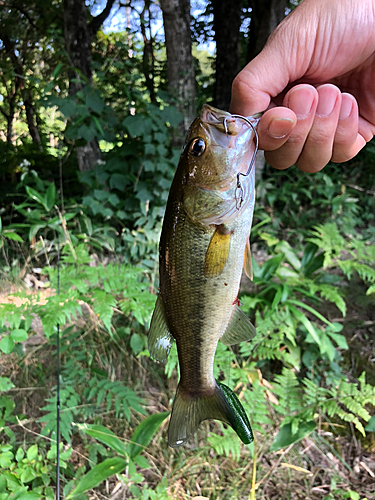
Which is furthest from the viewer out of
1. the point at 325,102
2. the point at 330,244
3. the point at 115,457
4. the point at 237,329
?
the point at 330,244

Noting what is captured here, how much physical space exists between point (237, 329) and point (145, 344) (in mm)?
1909

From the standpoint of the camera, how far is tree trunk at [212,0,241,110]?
589 centimetres

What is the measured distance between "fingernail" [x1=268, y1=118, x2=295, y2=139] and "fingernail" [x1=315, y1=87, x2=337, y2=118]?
260 millimetres

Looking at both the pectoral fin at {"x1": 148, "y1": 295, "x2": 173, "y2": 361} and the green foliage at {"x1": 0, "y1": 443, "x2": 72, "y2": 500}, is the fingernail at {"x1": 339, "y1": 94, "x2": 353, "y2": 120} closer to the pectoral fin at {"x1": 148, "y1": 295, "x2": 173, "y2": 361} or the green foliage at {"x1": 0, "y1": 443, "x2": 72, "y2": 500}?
the pectoral fin at {"x1": 148, "y1": 295, "x2": 173, "y2": 361}

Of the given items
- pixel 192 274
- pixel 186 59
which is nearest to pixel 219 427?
pixel 192 274

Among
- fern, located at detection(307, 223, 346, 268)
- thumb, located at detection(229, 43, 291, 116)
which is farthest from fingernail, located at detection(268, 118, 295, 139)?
fern, located at detection(307, 223, 346, 268)

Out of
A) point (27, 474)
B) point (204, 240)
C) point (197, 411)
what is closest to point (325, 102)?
point (204, 240)

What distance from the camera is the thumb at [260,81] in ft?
4.82

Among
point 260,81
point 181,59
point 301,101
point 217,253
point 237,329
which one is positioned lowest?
point 237,329

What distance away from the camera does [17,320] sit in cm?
223

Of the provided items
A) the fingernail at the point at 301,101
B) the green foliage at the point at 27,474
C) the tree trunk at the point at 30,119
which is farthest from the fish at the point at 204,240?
the tree trunk at the point at 30,119

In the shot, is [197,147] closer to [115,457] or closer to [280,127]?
[280,127]

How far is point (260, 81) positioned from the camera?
4.89ft

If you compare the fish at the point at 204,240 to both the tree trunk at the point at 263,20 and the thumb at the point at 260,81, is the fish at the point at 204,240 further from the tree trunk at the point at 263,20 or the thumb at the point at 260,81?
the tree trunk at the point at 263,20
